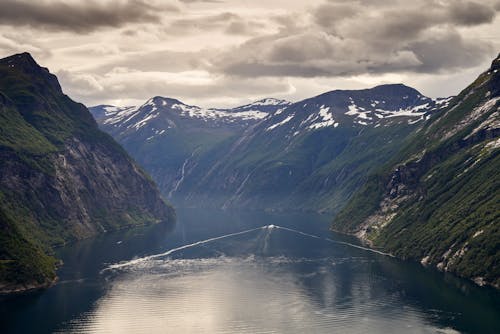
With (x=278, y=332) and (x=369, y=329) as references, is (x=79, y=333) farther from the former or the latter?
(x=369, y=329)

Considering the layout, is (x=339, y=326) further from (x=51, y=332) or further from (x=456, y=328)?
(x=51, y=332)

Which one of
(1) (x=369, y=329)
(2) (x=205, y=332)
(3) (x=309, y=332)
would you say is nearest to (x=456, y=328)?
(1) (x=369, y=329)

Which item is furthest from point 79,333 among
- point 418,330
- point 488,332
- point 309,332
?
point 488,332

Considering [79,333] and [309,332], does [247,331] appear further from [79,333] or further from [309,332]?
[79,333]

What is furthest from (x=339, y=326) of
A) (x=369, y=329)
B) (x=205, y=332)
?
(x=205, y=332)

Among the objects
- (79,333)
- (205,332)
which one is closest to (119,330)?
(79,333)

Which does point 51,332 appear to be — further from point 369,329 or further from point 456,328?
point 456,328
